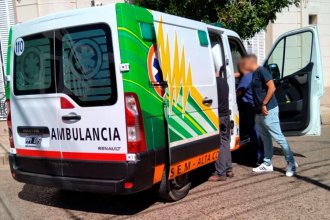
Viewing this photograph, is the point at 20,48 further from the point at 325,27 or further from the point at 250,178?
the point at 325,27

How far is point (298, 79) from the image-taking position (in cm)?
689

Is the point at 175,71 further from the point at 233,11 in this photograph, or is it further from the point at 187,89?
the point at 233,11

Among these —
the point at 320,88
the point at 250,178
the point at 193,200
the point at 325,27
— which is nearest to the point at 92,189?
the point at 193,200

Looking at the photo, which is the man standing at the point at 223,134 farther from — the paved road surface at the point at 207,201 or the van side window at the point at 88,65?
the van side window at the point at 88,65

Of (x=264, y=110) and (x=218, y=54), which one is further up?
(x=218, y=54)

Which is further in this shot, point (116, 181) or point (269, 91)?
point (269, 91)

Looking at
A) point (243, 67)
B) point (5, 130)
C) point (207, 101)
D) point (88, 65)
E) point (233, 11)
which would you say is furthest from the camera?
point (5, 130)

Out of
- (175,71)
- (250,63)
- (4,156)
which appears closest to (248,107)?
(250,63)

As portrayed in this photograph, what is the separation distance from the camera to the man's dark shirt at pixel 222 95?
5.77m

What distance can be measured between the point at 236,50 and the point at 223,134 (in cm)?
161

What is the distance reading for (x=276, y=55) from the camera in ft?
24.1

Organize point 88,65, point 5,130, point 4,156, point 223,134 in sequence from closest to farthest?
point 88,65, point 223,134, point 4,156, point 5,130

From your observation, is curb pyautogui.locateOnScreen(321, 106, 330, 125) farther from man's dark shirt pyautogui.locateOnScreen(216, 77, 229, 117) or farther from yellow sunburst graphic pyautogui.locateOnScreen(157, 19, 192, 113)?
Answer: yellow sunburst graphic pyautogui.locateOnScreen(157, 19, 192, 113)

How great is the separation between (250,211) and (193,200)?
0.77 m
